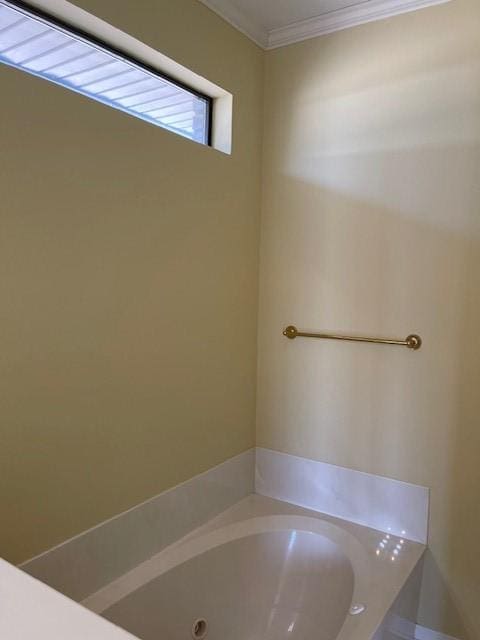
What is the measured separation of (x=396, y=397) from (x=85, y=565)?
4.22 ft

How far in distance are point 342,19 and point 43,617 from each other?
2.20m

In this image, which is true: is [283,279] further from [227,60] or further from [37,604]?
[37,604]

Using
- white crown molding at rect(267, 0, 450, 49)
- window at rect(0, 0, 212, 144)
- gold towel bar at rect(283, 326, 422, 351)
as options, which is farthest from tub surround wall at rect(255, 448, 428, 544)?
white crown molding at rect(267, 0, 450, 49)

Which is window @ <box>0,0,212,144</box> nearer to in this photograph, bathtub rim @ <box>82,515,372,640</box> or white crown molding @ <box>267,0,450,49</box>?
white crown molding @ <box>267,0,450,49</box>

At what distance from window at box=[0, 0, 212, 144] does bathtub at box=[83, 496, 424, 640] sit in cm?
160

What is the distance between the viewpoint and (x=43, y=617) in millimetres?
631

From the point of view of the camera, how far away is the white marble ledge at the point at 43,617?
60cm

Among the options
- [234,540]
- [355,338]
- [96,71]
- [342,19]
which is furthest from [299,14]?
[234,540]

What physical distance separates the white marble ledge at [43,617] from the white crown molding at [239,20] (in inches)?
76.8

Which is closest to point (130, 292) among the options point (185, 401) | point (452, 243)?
point (185, 401)

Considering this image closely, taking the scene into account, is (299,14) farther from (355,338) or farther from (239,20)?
(355,338)

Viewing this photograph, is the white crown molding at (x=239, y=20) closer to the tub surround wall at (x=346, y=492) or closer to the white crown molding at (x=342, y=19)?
the white crown molding at (x=342, y=19)

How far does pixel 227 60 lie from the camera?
1.96 meters

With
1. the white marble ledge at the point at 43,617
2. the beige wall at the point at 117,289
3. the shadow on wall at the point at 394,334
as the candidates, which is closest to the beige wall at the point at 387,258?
the shadow on wall at the point at 394,334
